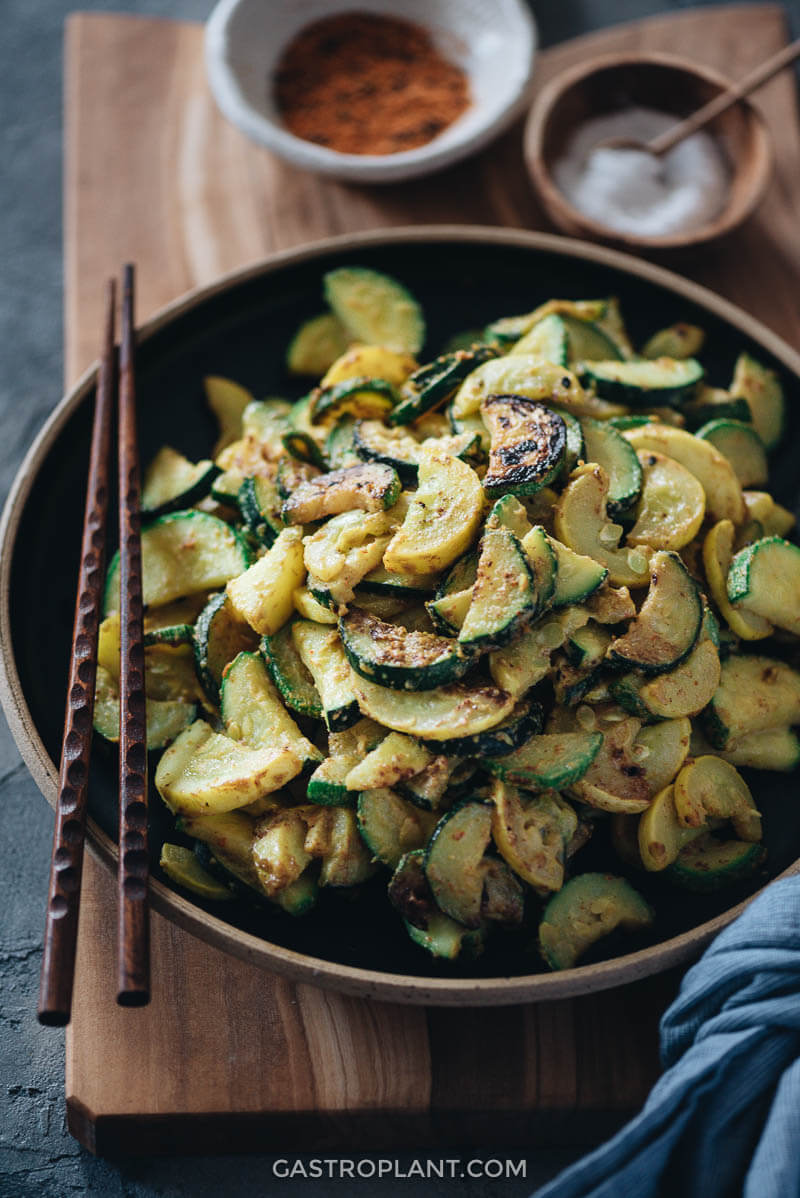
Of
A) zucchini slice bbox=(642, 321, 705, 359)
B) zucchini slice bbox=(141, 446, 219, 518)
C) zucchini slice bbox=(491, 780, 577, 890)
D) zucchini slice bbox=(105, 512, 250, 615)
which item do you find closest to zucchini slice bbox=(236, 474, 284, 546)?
zucchini slice bbox=(105, 512, 250, 615)

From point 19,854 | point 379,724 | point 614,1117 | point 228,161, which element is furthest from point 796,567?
point 228,161

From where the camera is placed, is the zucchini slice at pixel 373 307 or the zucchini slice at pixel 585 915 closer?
the zucchini slice at pixel 585 915

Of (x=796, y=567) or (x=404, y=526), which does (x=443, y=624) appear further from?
(x=796, y=567)

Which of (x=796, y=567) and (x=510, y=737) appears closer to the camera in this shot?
(x=510, y=737)

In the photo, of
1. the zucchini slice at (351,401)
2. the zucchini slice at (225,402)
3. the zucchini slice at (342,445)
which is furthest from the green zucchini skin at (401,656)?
the zucchini slice at (225,402)

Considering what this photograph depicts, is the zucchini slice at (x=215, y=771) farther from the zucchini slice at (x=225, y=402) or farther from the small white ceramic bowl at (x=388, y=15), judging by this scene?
the small white ceramic bowl at (x=388, y=15)

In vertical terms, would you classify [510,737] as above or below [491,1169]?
above
